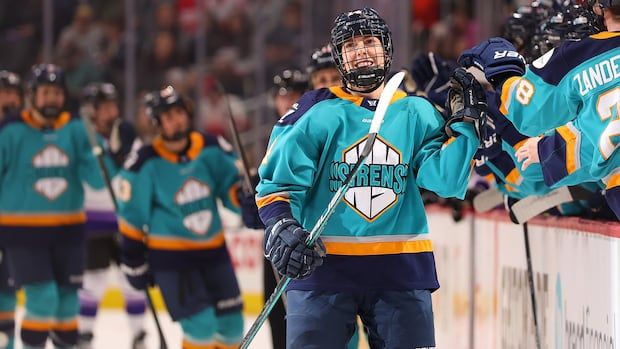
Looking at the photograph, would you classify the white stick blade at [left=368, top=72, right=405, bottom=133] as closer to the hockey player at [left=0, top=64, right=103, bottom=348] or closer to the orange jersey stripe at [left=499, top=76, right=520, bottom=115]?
the orange jersey stripe at [left=499, top=76, right=520, bottom=115]

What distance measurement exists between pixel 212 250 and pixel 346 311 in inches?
83.3

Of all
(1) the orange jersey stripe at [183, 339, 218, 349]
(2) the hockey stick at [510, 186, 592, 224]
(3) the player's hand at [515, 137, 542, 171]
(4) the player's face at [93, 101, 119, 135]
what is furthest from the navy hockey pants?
(4) the player's face at [93, 101, 119, 135]

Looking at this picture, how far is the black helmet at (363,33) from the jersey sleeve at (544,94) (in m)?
0.30

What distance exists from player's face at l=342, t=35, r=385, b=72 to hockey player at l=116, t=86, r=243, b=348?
2012mm

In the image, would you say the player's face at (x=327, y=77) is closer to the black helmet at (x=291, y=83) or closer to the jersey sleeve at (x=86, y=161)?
the black helmet at (x=291, y=83)

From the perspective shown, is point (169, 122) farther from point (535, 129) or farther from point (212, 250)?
point (535, 129)

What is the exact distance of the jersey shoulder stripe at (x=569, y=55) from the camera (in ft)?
9.38

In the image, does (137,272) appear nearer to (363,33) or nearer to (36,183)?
(36,183)

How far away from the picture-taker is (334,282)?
115 inches

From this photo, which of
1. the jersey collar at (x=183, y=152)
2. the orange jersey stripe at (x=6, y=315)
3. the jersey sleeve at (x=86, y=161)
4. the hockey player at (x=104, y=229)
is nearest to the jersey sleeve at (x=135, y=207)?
the jersey collar at (x=183, y=152)

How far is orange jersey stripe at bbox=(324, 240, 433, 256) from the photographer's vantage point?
295 cm

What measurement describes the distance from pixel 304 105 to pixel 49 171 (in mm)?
2803

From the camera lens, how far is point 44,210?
18.3ft

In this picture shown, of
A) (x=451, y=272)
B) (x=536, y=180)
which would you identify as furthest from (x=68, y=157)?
(x=536, y=180)
